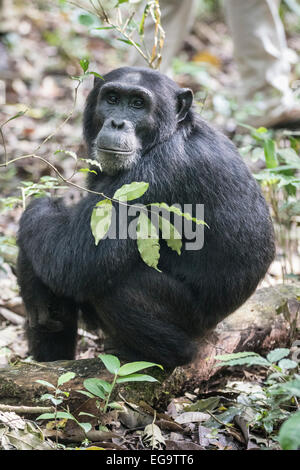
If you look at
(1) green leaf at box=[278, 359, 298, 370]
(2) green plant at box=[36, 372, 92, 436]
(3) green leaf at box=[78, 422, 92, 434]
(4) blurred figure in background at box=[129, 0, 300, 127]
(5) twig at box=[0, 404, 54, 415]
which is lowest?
(3) green leaf at box=[78, 422, 92, 434]

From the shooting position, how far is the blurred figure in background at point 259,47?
10.5 m

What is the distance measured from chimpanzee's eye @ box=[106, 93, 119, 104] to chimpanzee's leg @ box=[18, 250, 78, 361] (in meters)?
1.61

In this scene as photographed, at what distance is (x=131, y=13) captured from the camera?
6.33m

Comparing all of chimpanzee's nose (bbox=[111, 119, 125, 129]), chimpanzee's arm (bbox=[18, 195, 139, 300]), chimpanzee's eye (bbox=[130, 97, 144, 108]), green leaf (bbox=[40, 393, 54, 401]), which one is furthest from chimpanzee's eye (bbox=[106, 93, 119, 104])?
green leaf (bbox=[40, 393, 54, 401])

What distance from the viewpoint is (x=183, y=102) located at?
5.44 meters

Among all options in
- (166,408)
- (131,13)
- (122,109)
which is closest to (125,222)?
(122,109)

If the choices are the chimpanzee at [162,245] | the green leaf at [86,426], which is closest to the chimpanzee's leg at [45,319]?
the chimpanzee at [162,245]

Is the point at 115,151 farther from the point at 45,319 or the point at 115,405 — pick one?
the point at 115,405

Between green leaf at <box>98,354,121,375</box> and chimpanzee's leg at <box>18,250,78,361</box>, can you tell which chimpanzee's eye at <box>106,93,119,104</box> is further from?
green leaf at <box>98,354,121,375</box>

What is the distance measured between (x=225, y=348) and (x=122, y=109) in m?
2.40

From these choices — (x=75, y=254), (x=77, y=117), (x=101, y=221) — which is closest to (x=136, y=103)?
(x=75, y=254)

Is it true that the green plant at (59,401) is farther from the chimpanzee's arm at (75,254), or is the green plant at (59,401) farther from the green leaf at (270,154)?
the green leaf at (270,154)

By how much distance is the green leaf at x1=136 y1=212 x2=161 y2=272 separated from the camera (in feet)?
11.8

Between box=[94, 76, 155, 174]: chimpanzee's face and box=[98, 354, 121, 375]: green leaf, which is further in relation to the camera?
box=[94, 76, 155, 174]: chimpanzee's face
